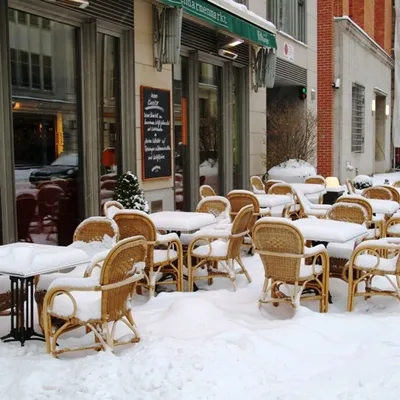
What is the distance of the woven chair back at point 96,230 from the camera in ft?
18.0

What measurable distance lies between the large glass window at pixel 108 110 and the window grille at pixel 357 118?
14462 mm

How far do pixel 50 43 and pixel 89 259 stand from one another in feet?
13.4

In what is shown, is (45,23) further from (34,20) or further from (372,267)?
(372,267)

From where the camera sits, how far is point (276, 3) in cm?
1577

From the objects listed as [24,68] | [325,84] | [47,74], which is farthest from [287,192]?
[325,84]

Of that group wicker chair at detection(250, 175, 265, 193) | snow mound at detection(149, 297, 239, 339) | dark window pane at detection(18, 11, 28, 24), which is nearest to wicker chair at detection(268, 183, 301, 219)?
wicker chair at detection(250, 175, 265, 193)

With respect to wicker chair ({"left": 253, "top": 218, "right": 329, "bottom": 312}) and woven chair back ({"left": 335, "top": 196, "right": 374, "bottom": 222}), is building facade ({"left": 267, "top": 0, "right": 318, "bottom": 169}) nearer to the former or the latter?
woven chair back ({"left": 335, "top": 196, "right": 374, "bottom": 222})

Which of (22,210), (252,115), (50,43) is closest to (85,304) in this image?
(22,210)

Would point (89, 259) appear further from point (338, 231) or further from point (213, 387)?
point (338, 231)

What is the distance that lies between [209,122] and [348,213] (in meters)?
5.91

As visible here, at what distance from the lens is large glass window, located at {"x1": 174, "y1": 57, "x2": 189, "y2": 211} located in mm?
11086

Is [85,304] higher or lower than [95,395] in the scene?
higher

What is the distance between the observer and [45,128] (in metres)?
7.71

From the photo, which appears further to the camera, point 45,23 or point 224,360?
point 45,23
